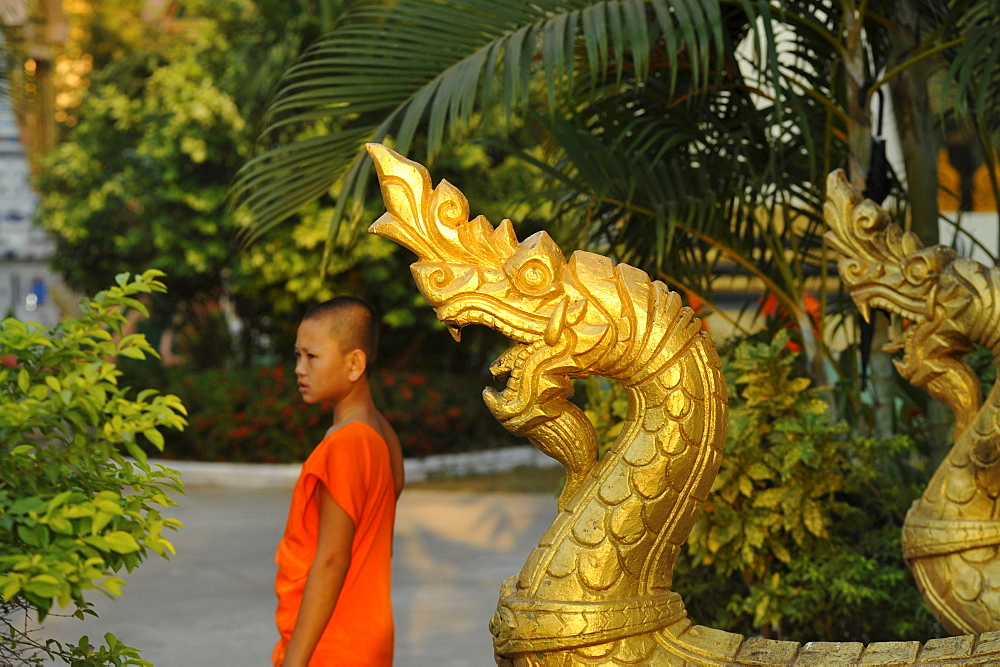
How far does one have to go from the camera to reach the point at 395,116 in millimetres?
3031

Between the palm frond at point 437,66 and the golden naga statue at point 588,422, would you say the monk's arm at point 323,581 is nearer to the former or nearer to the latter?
the golden naga statue at point 588,422

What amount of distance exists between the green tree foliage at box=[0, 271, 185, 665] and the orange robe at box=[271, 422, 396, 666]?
0.37 metres

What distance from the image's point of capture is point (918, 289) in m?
2.15

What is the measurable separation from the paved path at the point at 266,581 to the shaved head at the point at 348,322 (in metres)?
2.49

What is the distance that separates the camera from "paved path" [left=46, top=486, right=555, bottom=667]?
4.67m

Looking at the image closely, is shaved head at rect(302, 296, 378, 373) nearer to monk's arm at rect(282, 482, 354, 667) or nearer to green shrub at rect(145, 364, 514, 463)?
monk's arm at rect(282, 482, 354, 667)

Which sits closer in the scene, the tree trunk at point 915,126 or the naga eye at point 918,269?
the naga eye at point 918,269

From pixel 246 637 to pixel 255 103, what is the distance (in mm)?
5256

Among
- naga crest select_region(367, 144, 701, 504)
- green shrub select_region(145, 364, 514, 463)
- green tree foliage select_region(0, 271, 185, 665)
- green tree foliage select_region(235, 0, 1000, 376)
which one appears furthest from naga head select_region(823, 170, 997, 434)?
green shrub select_region(145, 364, 514, 463)

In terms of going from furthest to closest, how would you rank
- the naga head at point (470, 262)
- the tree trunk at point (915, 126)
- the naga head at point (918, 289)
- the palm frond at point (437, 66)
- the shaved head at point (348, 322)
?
the tree trunk at point (915, 126), the palm frond at point (437, 66), the shaved head at point (348, 322), the naga head at point (918, 289), the naga head at point (470, 262)

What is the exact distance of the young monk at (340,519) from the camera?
2.04 meters

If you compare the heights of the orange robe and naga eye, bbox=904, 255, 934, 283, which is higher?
naga eye, bbox=904, 255, 934, 283

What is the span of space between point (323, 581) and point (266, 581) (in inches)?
161

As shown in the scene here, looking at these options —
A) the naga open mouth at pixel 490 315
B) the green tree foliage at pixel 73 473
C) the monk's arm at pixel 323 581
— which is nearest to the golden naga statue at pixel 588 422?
the naga open mouth at pixel 490 315
